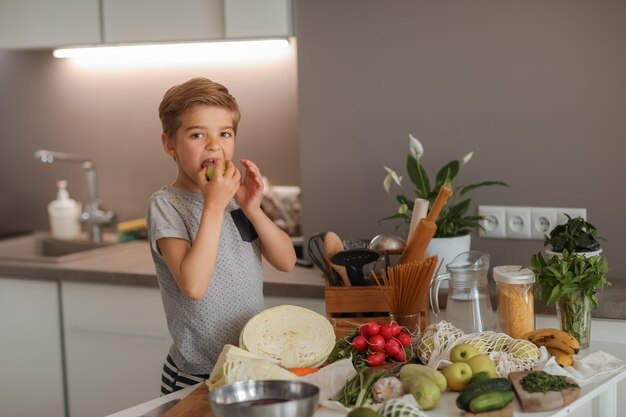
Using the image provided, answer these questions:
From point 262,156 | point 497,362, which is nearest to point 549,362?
point 497,362

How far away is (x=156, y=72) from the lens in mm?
3676

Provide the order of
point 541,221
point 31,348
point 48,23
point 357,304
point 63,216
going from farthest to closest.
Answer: point 63,216, point 48,23, point 31,348, point 541,221, point 357,304

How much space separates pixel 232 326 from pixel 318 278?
800 millimetres

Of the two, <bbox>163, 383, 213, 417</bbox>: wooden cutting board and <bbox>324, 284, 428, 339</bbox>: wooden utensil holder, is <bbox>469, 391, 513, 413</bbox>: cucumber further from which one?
<bbox>324, 284, 428, 339</bbox>: wooden utensil holder

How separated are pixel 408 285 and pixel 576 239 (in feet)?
1.55

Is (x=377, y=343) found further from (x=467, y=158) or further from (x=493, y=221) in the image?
(x=493, y=221)

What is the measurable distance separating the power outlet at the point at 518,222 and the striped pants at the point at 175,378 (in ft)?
3.50

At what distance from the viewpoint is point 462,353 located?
1.88 metres

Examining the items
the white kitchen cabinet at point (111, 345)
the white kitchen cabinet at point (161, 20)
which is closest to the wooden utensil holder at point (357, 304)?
the white kitchen cabinet at point (111, 345)

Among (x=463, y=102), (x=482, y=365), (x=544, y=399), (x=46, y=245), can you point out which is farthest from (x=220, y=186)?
(x=46, y=245)

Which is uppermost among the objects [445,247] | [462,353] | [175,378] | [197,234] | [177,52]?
[177,52]

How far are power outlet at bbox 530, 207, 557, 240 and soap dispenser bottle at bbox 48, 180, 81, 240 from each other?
1.81 metres

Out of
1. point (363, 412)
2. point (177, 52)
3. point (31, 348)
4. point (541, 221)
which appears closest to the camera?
point (363, 412)

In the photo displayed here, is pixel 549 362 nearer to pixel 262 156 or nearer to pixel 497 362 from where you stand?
Answer: pixel 497 362
